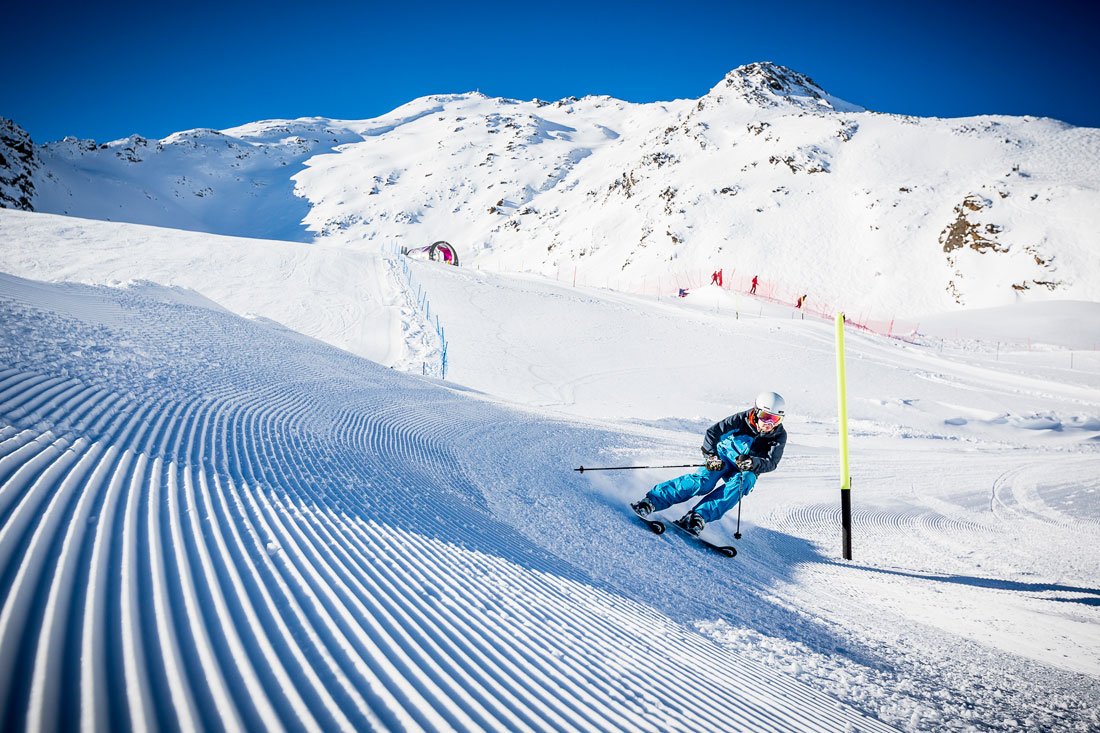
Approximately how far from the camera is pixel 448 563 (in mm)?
3250

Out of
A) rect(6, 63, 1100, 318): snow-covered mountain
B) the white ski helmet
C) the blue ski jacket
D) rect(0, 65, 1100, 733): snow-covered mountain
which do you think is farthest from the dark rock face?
the white ski helmet

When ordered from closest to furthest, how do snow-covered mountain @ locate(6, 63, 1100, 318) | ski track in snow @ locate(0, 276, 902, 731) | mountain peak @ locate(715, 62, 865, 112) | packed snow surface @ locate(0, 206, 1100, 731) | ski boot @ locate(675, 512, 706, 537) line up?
ski track in snow @ locate(0, 276, 902, 731) < packed snow surface @ locate(0, 206, 1100, 731) < ski boot @ locate(675, 512, 706, 537) < snow-covered mountain @ locate(6, 63, 1100, 318) < mountain peak @ locate(715, 62, 865, 112)

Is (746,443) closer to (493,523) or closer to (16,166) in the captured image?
(493,523)

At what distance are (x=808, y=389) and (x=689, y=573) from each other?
45.9 ft

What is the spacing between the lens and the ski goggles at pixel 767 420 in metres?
5.75

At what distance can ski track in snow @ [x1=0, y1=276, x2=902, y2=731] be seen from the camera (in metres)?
1.69

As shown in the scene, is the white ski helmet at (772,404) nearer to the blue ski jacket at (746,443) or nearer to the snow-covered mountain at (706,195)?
the blue ski jacket at (746,443)

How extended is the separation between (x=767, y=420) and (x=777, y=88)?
3809 inches

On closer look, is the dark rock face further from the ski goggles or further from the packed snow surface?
the ski goggles

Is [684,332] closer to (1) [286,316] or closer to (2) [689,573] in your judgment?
(1) [286,316]

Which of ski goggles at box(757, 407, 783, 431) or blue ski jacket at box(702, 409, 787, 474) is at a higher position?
ski goggles at box(757, 407, 783, 431)

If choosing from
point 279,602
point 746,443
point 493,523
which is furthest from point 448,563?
point 746,443

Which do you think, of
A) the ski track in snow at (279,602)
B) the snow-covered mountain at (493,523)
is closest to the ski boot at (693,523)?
the snow-covered mountain at (493,523)

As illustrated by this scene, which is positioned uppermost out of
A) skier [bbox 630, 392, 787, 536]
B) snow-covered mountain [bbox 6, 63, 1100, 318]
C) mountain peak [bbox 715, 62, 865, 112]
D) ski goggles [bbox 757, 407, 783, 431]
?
mountain peak [bbox 715, 62, 865, 112]
